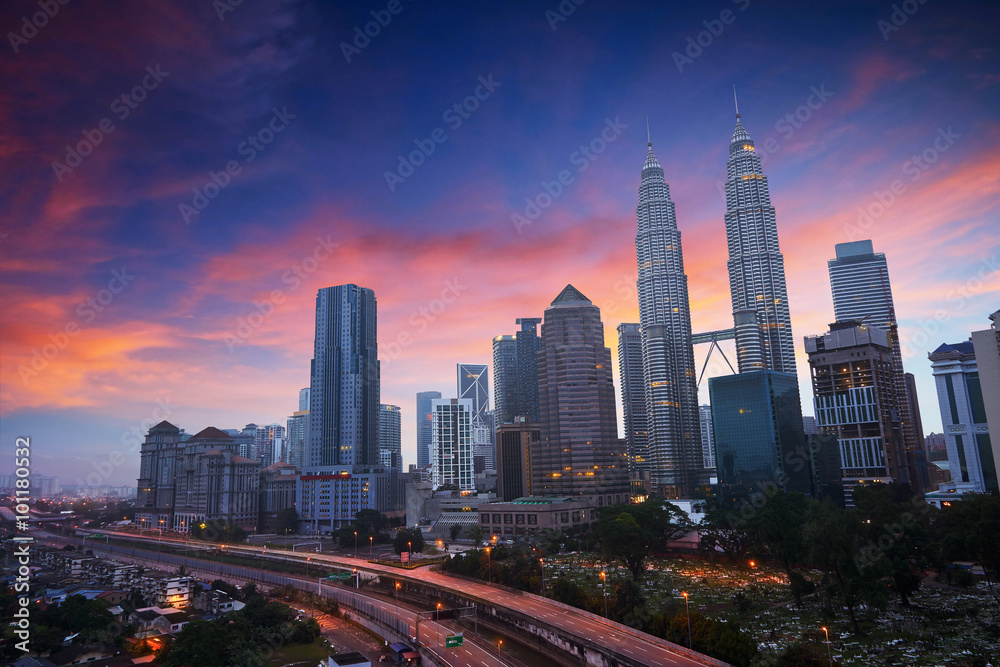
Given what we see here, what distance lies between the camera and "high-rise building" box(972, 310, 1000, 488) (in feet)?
295

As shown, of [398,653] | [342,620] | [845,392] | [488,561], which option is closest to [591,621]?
[398,653]

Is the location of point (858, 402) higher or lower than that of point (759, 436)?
higher

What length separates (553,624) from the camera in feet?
214

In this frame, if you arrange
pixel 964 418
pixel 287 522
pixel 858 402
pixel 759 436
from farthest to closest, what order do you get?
1. pixel 759 436
2. pixel 287 522
3. pixel 858 402
4. pixel 964 418

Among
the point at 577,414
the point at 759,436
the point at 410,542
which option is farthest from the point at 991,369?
the point at 410,542

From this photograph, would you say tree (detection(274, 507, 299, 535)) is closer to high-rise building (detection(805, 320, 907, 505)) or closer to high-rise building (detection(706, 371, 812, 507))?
high-rise building (detection(706, 371, 812, 507))

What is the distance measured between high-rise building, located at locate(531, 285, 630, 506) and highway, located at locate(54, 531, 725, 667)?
244ft

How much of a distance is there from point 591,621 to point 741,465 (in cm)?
14339

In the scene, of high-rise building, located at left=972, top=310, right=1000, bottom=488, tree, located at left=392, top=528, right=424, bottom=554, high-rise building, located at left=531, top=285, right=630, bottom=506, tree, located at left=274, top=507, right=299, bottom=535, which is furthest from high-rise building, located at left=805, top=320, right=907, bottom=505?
tree, located at left=274, top=507, right=299, bottom=535

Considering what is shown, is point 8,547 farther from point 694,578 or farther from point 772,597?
point 772,597

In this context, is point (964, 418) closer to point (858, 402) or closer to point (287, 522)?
point (858, 402)

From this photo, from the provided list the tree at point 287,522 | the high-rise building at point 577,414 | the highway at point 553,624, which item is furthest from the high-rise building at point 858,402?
the tree at point 287,522

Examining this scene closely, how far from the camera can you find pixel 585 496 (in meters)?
164

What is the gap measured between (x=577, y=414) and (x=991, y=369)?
99190 mm
